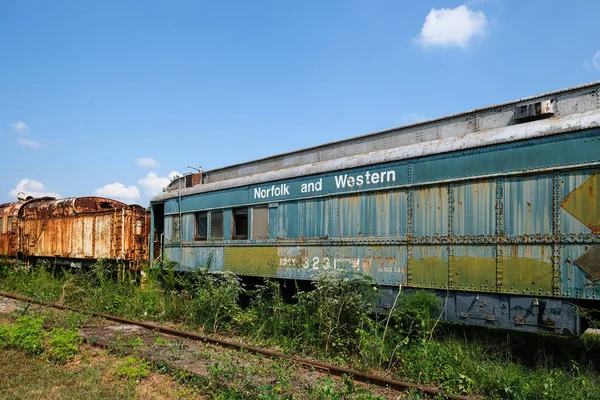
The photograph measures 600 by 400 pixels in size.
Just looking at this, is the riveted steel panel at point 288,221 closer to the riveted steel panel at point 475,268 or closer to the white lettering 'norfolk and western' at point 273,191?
the white lettering 'norfolk and western' at point 273,191

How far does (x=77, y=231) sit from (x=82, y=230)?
369 millimetres

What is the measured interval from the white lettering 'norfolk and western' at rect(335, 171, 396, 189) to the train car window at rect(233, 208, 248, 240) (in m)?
2.67

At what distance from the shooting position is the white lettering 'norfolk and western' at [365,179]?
782cm

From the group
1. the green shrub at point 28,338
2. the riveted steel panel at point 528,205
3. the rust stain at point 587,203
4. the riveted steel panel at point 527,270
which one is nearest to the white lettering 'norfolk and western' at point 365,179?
the riveted steel panel at point 528,205

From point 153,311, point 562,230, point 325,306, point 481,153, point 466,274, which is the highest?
point 481,153

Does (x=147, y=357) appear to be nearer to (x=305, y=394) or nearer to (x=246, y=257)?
(x=305, y=394)

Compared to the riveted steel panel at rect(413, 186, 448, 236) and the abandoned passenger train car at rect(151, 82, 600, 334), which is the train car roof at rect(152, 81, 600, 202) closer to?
the abandoned passenger train car at rect(151, 82, 600, 334)

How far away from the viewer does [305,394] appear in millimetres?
5234

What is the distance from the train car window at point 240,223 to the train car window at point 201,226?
A: 1.14m

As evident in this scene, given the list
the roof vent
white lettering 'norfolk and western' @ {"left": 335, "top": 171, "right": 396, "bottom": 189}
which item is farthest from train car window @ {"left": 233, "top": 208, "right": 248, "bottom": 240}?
the roof vent

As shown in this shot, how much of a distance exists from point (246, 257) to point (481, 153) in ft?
17.6

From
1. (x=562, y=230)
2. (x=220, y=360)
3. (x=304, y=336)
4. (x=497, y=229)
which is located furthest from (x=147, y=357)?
(x=562, y=230)

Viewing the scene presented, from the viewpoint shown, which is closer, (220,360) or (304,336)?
(220,360)

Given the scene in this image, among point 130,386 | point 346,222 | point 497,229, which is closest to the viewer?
point 130,386
